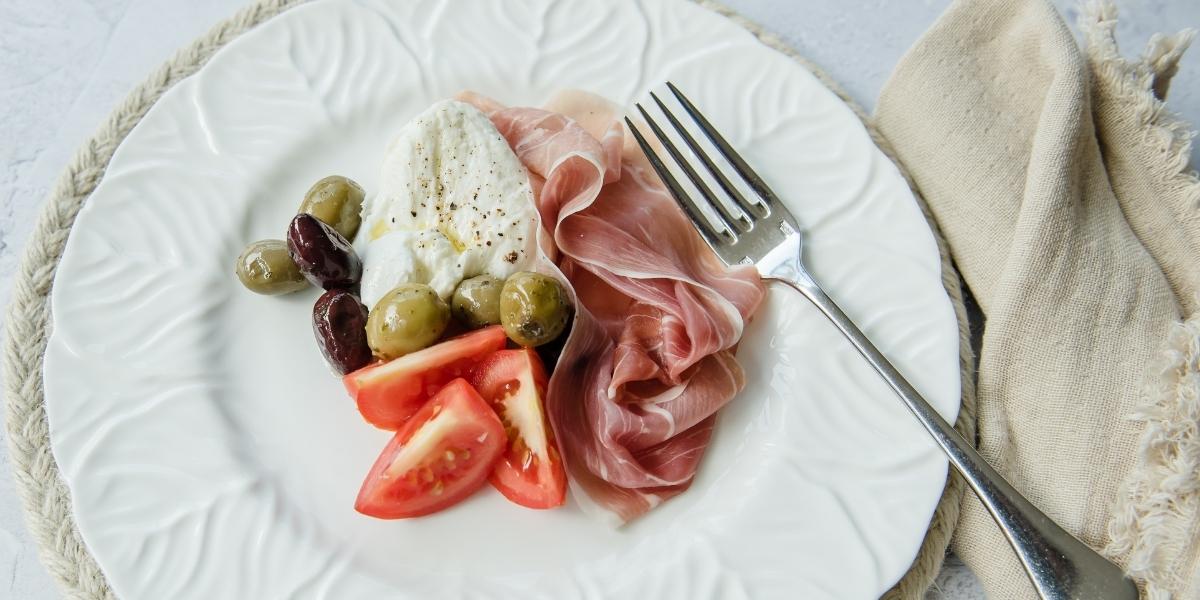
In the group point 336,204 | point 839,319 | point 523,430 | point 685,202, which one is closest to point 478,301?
point 523,430

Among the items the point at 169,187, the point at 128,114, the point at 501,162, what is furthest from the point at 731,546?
the point at 128,114

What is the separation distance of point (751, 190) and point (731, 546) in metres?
0.87

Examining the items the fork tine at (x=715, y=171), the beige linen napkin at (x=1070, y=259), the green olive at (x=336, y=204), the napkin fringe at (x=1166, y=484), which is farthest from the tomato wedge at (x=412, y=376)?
the napkin fringe at (x=1166, y=484)

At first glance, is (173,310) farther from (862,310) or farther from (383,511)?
(862,310)

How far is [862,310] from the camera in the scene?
2027 mm

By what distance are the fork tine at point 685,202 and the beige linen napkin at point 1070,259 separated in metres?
0.60

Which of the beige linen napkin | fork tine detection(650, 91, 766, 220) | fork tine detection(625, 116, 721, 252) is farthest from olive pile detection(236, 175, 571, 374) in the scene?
the beige linen napkin

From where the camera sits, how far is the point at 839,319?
1.93m

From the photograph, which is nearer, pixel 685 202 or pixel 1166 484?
pixel 1166 484

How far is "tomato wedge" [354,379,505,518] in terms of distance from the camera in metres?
1.74

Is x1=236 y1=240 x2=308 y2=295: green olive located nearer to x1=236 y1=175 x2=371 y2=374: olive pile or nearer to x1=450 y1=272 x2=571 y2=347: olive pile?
x1=236 y1=175 x2=371 y2=374: olive pile

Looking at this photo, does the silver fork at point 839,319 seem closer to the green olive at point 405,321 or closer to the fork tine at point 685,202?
the fork tine at point 685,202

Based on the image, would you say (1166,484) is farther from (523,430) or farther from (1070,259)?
(523,430)

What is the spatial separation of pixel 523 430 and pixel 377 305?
1.39 ft
